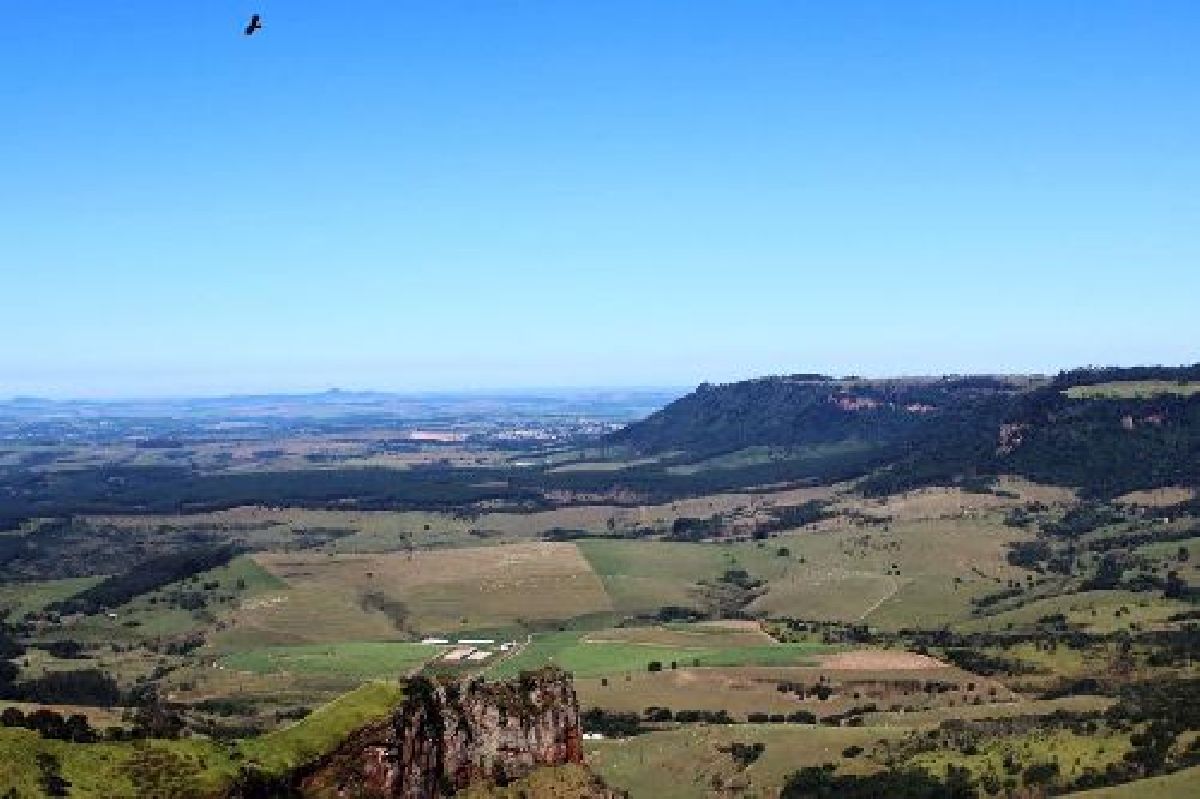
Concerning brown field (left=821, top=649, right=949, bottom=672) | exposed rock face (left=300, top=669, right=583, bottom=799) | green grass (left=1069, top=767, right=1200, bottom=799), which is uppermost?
exposed rock face (left=300, top=669, right=583, bottom=799)

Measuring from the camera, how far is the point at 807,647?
180 meters

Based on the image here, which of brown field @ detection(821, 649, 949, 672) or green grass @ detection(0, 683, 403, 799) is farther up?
green grass @ detection(0, 683, 403, 799)

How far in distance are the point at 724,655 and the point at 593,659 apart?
1599 cm

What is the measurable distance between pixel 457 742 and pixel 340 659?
11976cm

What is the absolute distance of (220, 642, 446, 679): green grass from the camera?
171m

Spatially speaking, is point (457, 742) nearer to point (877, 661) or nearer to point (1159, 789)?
point (1159, 789)

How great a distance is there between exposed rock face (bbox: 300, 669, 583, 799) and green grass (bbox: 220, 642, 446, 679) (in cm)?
9647

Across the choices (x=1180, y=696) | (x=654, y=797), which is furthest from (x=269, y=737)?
(x=1180, y=696)

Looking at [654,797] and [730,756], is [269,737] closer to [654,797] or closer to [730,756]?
[654,797]

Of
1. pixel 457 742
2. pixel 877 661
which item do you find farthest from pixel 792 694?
pixel 457 742

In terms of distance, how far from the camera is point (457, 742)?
6506 centimetres

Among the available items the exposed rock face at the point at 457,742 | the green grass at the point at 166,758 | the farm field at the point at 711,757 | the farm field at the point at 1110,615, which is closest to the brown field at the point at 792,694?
the farm field at the point at 711,757

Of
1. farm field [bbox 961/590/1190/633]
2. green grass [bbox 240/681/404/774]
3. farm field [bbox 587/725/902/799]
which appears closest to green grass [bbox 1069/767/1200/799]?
farm field [bbox 587/725/902/799]

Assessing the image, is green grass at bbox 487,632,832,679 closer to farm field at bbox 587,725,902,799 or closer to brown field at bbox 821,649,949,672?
brown field at bbox 821,649,949,672
